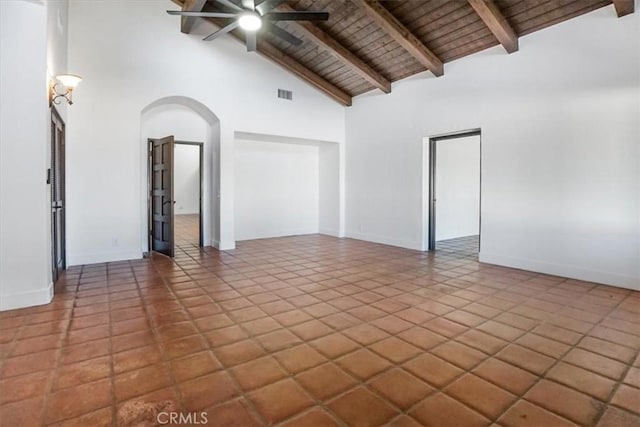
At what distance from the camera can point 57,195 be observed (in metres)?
4.35

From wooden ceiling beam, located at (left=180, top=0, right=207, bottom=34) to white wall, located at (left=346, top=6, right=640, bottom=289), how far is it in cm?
391

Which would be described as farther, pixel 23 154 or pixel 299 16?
pixel 299 16

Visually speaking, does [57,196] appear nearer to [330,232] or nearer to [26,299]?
[26,299]

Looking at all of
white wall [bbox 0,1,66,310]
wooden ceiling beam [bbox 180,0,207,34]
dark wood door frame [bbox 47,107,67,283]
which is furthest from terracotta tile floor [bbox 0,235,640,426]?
wooden ceiling beam [bbox 180,0,207,34]

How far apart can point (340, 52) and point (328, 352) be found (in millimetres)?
5230

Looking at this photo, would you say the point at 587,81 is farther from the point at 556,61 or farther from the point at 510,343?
the point at 510,343

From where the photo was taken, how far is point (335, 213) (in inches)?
324

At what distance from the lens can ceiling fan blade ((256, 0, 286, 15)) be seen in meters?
3.73

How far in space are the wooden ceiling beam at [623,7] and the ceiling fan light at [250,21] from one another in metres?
4.11

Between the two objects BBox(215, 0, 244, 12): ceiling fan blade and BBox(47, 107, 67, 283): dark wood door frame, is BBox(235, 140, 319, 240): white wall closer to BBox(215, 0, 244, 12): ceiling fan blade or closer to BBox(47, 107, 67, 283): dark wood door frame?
BBox(47, 107, 67, 283): dark wood door frame

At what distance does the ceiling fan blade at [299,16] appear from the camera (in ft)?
12.7

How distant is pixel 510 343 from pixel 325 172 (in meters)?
6.46

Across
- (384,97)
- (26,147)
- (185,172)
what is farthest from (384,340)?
(185,172)

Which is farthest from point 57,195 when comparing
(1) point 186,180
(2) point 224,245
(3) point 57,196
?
(1) point 186,180
